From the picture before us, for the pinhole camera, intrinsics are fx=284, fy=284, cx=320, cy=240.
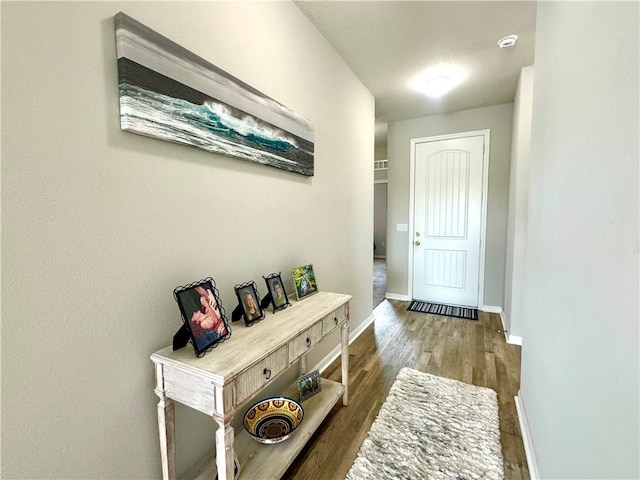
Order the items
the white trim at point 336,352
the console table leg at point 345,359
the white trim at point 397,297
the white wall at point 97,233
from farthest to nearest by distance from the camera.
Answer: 1. the white trim at point 397,297
2. the white trim at point 336,352
3. the console table leg at point 345,359
4. the white wall at point 97,233

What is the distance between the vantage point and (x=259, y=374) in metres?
1.12

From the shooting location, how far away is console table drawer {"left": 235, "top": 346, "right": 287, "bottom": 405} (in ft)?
3.37

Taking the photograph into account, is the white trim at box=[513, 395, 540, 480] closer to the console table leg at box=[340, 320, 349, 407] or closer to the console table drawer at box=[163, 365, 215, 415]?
the console table leg at box=[340, 320, 349, 407]

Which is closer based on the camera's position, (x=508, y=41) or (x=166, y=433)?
(x=166, y=433)

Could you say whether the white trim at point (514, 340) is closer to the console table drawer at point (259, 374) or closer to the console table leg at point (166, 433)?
the console table drawer at point (259, 374)

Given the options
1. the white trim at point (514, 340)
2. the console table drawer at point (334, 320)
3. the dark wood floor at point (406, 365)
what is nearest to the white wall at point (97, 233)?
the console table drawer at point (334, 320)

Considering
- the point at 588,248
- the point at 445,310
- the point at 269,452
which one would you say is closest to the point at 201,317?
the point at 269,452

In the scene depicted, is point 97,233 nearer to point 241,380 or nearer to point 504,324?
point 241,380

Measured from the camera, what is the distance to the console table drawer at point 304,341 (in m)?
1.33

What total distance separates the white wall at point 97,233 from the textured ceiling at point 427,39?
74 cm

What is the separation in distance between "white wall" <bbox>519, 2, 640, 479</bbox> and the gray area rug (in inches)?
11.8

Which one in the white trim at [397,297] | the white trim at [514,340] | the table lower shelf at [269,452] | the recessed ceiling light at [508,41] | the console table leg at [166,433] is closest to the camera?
the console table leg at [166,433]

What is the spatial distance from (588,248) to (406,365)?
74.0 inches

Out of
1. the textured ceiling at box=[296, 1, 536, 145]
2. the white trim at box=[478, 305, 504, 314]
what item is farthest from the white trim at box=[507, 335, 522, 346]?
the textured ceiling at box=[296, 1, 536, 145]
